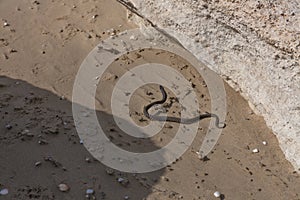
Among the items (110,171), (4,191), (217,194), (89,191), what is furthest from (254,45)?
(4,191)

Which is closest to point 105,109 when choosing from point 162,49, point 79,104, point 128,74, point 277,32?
point 79,104

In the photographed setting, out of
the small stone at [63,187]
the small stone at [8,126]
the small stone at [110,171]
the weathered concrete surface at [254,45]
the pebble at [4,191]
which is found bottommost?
the pebble at [4,191]

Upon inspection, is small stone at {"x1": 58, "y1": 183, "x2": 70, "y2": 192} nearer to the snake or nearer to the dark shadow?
→ the dark shadow

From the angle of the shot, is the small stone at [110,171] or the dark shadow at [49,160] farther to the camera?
Answer: the small stone at [110,171]

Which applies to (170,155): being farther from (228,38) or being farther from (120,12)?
(120,12)

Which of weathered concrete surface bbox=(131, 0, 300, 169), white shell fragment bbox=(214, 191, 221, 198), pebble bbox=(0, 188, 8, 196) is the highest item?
weathered concrete surface bbox=(131, 0, 300, 169)

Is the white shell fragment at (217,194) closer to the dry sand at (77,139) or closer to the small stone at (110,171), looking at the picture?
the dry sand at (77,139)

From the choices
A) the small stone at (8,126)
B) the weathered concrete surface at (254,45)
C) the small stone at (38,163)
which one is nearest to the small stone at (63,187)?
the small stone at (38,163)

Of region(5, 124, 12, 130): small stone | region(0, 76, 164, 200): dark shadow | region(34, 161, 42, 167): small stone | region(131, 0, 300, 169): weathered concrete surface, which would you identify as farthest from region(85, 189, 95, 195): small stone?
region(131, 0, 300, 169): weathered concrete surface

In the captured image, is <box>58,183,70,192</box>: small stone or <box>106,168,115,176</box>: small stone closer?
<box>58,183,70,192</box>: small stone
